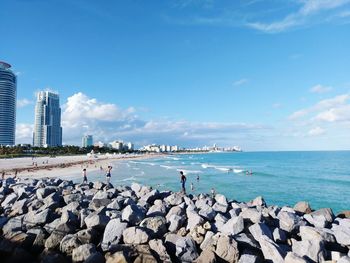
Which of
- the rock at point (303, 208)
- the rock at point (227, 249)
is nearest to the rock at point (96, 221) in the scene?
the rock at point (227, 249)

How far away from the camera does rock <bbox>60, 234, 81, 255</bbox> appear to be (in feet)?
24.1

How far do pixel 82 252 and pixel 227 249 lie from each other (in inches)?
128

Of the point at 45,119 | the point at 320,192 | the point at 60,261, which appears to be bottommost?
the point at 320,192

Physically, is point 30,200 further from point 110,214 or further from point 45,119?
point 45,119

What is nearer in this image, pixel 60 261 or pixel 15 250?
pixel 60 261

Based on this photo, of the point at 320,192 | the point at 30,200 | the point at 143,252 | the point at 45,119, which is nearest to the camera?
the point at 143,252

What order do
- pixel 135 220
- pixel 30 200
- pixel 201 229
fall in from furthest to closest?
pixel 30 200 → pixel 135 220 → pixel 201 229

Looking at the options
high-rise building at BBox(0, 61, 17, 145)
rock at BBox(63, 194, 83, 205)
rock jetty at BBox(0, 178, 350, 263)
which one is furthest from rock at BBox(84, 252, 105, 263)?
high-rise building at BBox(0, 61, 17, 145)

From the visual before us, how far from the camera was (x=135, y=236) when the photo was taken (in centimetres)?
741

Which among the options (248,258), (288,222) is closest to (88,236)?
(248,258)

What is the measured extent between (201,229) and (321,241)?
9.26 feet

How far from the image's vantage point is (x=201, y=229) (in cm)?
793

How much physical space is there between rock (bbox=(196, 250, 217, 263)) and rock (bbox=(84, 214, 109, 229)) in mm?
3116

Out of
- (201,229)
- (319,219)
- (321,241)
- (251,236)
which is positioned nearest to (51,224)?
(201,229)
